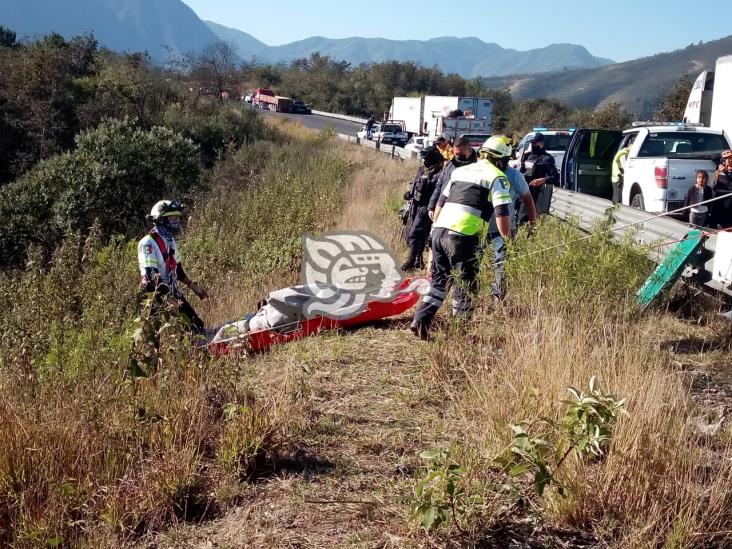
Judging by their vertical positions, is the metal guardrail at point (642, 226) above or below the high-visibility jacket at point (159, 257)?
above

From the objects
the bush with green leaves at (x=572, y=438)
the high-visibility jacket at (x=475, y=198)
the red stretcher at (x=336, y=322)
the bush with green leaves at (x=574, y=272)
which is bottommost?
the red stretcher at (x=336, y=322)

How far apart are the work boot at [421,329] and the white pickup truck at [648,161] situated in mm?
5763

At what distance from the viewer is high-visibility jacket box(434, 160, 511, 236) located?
5.64m

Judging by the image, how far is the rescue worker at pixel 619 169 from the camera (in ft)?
37.3

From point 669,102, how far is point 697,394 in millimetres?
30422

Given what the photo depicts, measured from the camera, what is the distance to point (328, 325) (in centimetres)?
644

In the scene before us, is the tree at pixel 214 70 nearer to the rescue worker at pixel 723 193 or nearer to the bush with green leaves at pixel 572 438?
the rescue worker at pixel 723 193

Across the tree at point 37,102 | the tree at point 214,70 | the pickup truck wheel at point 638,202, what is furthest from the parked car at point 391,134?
the pickup truck wheel at point 638,202

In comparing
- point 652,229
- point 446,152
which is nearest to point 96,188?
point 446,152

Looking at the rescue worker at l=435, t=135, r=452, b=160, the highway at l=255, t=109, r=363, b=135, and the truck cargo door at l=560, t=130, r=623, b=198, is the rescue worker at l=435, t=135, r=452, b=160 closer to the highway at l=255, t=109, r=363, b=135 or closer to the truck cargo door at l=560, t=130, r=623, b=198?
the truck cargo door at l=560, t=130, r=623, b=198

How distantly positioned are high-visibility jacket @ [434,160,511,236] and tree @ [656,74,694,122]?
1063 inches

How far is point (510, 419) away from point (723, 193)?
21.7 ft

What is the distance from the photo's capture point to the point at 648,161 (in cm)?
1043

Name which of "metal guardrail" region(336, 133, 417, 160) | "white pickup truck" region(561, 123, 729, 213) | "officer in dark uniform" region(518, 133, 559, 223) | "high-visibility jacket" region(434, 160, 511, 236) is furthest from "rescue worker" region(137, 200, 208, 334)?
"metal guardrail" region(336, 133, 417, 160)
